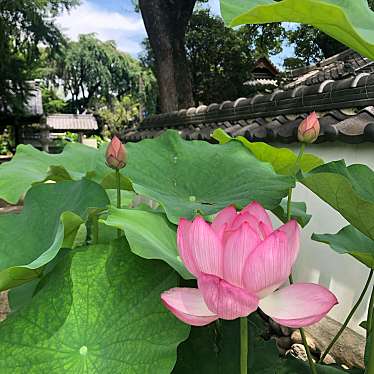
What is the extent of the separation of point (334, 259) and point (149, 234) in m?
1.49

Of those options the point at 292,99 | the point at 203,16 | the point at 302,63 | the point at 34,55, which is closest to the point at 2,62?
the point at 34,55

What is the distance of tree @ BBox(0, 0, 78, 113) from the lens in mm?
11234

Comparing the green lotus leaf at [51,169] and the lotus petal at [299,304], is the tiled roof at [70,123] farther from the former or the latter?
the lotus petal at [299,304]

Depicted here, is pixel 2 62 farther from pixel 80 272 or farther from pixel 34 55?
pixel 80 272

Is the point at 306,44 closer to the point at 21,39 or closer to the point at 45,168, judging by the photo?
the point at 21,39

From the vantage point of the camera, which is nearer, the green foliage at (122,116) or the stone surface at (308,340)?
the stone surface at (308,340)

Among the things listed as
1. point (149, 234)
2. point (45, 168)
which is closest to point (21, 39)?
point (45, 168)

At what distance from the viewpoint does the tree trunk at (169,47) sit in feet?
16.2

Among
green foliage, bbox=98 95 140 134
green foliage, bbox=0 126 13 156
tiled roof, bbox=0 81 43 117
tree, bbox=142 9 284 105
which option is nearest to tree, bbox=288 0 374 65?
tree, bbox=142 9 284 105

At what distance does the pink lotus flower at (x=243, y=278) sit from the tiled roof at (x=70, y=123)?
71.7ft

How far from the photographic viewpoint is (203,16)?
12.9 meters

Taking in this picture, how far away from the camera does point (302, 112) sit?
1930 mm

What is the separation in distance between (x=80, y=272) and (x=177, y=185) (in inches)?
10.6

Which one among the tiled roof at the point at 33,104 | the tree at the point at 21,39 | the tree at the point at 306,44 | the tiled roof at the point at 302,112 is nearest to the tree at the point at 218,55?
A: the tree at the point at 306,44
